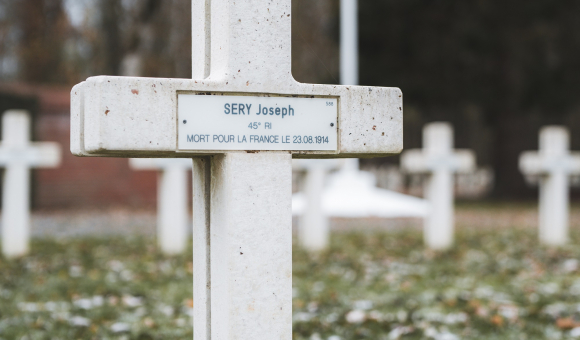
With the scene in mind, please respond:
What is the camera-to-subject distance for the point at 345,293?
4.92 meters

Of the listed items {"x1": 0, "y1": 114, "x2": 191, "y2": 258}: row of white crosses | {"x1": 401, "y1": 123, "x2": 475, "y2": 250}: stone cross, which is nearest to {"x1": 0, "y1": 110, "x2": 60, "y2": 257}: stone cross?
{"x1": 0, "y1": 114, "x2": 191, "y2": 258}: row of white crosses

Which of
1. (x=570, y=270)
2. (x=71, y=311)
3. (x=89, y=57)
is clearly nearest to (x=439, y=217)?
(x=570, y=270)

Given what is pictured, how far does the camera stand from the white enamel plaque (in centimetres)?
211

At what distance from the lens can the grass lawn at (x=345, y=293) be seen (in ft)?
12.5

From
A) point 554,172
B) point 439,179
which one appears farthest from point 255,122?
point 554,172

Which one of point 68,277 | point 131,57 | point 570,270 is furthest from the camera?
point 131,57

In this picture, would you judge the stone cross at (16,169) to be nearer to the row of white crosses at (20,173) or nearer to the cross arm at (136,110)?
the row of white crosses at (20,173)

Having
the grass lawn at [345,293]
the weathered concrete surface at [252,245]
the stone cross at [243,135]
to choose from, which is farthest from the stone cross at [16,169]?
the weathered concrete surface at [252,245]

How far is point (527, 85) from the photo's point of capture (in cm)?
1495

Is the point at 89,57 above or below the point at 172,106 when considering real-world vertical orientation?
above

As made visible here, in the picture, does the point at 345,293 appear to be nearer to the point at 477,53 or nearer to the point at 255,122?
the point at 255,122

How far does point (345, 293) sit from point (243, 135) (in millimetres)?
2994

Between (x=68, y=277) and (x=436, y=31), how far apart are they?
11423mm

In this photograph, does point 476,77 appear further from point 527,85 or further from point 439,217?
point 439,217
